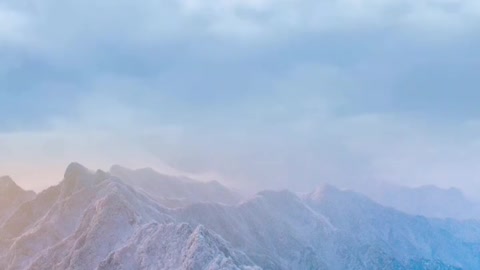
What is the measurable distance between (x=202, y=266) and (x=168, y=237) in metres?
20.7

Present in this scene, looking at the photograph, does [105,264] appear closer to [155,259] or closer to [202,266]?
[155,259]

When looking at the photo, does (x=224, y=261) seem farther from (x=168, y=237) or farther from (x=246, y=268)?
(x=168, y=237)

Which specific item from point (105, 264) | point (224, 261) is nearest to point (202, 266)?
point (224, 261)

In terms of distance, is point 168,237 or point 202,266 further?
point 168,237

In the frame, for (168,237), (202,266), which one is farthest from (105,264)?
(202,266)

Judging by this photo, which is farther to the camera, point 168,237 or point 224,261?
point 168,237

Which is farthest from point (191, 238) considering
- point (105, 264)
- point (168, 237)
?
point (105, 264)

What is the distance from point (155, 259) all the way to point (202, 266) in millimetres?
18343

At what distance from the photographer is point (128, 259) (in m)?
198

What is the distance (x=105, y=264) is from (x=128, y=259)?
7.55m

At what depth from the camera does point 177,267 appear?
186000 mm

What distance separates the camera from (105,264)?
199250mm

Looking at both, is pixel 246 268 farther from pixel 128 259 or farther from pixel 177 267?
pixel 128 259

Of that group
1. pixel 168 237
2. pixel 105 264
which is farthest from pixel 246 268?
pixel 105 264
